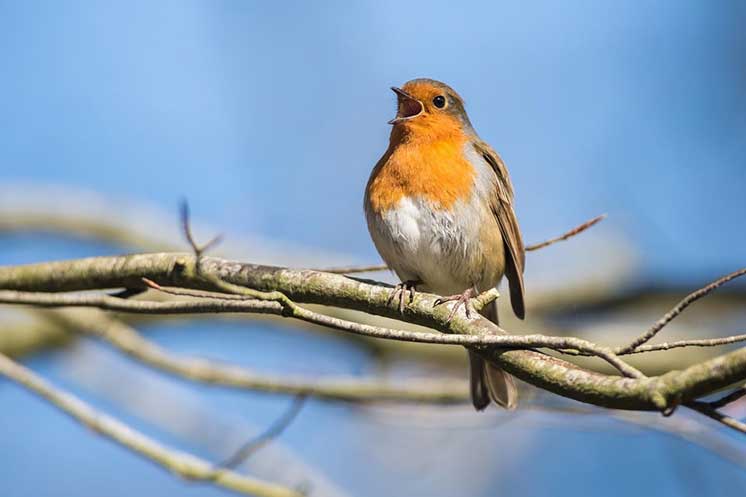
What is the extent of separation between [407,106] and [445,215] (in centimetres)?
84

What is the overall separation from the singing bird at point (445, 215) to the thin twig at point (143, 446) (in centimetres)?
118

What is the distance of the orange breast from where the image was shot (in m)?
4.47

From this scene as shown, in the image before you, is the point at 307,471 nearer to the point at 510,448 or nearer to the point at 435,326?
the point at 435,326

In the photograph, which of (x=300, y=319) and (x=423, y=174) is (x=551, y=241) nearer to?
(x=423, y=174)

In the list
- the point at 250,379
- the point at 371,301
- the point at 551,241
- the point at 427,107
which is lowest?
the point at 250,379

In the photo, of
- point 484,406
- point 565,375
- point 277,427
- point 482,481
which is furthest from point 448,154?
point 482,481

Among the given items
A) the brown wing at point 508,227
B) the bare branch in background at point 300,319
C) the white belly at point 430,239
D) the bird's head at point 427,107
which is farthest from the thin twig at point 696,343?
the bird's head at point 427,107

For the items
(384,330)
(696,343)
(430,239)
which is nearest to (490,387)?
(430,239)

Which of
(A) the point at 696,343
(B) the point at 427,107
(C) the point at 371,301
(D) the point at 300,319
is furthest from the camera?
(B) the point at 427,107

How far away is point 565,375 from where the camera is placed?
2.42 meters

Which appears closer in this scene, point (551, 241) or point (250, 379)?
point (551, 241)

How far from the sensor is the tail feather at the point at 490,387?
4.45m

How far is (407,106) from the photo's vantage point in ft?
16.4

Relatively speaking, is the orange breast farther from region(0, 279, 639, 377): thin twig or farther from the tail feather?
region(0, 279, 639, 377): thin twig
